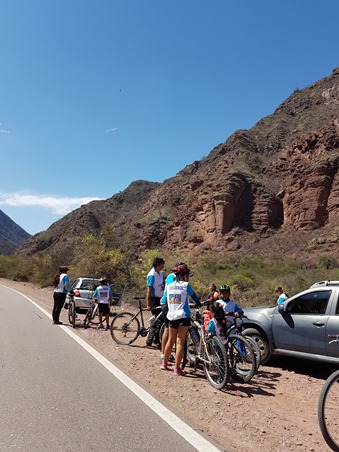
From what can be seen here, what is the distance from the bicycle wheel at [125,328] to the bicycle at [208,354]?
99.4 inches

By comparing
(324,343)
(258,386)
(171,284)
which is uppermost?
(171,284)

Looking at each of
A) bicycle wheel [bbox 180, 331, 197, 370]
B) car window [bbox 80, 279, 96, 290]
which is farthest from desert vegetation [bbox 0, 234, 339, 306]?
bicycle wheel [bbox 180, 331, 197, 370]

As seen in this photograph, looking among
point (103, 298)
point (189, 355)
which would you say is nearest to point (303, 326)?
point (189, 355)

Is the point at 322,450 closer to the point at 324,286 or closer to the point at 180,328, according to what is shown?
the point at 180,328

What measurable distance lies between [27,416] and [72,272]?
26.0 meters

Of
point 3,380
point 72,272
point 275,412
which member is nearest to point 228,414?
point 275,412

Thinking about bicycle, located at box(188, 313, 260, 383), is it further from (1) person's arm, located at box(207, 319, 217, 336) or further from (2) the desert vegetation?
(2) the desert vegetation

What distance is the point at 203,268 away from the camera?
41.0m

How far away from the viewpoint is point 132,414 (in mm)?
4812

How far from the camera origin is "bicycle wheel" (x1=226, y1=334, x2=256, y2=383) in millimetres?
6480

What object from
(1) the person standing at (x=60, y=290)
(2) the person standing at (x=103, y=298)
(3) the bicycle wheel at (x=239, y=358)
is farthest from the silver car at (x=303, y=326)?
(1) the person standing at (x=60, y=290)

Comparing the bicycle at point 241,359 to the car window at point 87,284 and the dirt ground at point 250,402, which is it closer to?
the dirt ground at point 250,402

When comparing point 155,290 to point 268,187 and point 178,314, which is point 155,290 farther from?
point 268,187

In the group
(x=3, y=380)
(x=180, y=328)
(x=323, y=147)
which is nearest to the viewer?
(x=3, y=380)
